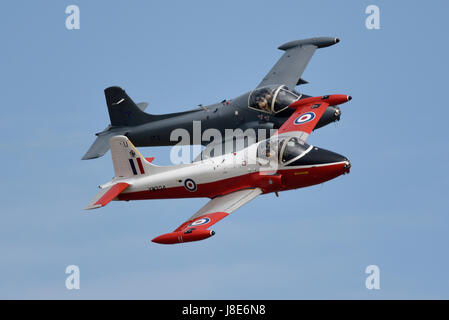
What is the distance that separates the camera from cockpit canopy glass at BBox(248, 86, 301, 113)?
123 feet

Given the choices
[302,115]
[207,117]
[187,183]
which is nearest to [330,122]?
[302,115]

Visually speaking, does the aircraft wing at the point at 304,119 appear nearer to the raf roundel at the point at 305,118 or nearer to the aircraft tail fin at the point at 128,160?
the raf roundel at the point at 305,118

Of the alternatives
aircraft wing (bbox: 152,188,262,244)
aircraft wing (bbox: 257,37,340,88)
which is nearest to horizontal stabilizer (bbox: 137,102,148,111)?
aircraft wing (bbox: 257,37,340,88)

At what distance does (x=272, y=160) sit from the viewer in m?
32.1

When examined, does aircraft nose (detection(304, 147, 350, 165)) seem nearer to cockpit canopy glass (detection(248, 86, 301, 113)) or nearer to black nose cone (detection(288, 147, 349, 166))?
black nose cone (detection(288, 147, 349, 166))

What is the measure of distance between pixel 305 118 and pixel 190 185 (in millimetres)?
5749

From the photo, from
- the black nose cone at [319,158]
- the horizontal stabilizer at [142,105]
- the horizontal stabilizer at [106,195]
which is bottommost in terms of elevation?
the horizontal stabilizer at [106,195]

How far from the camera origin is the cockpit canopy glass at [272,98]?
123ft

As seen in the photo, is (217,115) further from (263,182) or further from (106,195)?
(106,195)

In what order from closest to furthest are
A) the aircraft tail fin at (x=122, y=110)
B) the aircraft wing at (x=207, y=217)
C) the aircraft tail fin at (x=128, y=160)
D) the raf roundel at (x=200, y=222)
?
the aircraft wing at (x=207, y=217) → the raf roundel at (x=200, y=222) → the aircraft tail fin at (x=128, y=160) → the aircraft tail fin at (x=122, y=110)

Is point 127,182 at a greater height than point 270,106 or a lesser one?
lesser

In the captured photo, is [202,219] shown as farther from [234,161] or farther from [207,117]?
[207,117]

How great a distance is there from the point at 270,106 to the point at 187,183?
647 centimetres

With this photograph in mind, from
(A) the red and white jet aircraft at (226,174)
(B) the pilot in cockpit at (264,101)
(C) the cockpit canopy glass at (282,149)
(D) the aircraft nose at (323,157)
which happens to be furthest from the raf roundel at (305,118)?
(D) the aircraft nose at (323,157)
